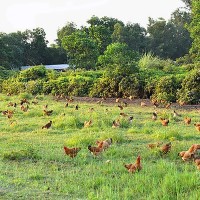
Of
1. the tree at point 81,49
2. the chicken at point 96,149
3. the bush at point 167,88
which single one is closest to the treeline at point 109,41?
the tree at point 81,49

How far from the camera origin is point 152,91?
779 inches

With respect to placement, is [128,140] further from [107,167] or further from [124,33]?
[124,33]

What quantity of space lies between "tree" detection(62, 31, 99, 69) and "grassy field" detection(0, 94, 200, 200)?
24.2 m

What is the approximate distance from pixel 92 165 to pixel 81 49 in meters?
29.3

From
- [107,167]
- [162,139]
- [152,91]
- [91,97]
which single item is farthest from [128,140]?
[91,97]

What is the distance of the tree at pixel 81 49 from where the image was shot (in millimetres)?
35562

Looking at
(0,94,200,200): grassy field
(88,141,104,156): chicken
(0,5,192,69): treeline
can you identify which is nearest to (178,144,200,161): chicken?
(0,94,200,200): grassy field

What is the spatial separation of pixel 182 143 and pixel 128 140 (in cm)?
124

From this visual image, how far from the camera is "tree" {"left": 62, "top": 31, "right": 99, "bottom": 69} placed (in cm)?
3556

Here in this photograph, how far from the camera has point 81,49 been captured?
117ft

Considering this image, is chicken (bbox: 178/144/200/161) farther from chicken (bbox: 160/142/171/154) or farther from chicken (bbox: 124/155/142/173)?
chicken (bbox: 124/155/142/173)

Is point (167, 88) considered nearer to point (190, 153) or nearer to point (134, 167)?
point (190, 153)

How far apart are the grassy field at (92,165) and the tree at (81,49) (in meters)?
24.2

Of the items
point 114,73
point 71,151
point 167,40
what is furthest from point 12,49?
point 71,151
